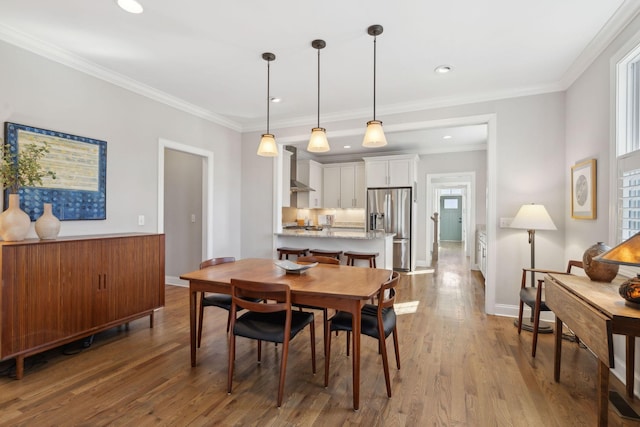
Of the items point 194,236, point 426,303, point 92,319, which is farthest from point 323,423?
point 194,236

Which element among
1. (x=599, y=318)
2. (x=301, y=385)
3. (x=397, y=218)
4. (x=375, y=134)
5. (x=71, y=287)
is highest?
(x=375, y=134)

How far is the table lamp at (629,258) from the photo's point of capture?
57.1 inches

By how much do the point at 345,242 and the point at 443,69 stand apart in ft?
8.72

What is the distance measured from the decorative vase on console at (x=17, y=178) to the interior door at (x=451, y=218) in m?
14.0

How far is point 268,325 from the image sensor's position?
2174mm

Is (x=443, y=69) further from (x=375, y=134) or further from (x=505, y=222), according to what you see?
(x=505, y=222)

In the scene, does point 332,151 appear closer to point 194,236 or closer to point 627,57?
point 194,236

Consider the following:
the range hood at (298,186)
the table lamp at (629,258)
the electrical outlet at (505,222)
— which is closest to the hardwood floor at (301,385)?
the table lamp at (629,258)

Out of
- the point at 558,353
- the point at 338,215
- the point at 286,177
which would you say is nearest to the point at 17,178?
the point at 286,177

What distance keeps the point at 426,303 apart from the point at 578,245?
1.84 meters

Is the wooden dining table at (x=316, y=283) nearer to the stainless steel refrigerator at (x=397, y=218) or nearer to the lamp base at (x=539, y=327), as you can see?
the lamp base at (x=539, y=327)

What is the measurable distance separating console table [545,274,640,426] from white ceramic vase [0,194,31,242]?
149 inches

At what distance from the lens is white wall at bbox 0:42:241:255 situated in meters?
2.66

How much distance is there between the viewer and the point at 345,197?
25.2 ft
